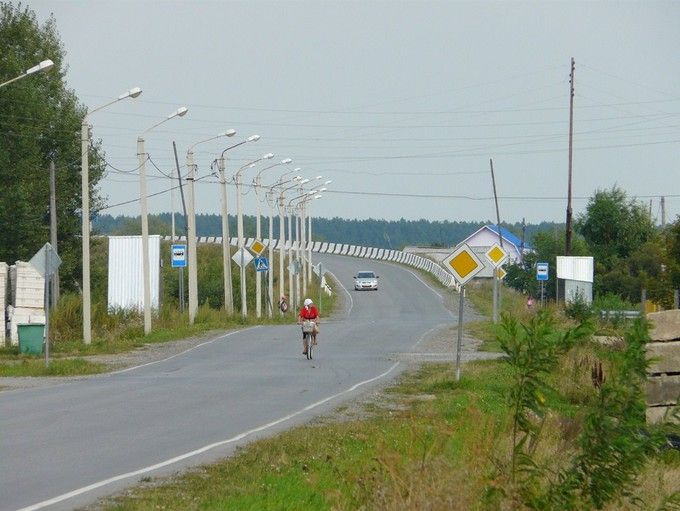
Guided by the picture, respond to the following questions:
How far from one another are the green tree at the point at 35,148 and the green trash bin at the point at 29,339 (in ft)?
79.6

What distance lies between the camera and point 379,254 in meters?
156

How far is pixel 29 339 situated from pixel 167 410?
60.5 feet

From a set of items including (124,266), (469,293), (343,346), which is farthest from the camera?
(469,293)

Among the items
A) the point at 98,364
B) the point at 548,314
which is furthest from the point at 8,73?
the point at 548,314

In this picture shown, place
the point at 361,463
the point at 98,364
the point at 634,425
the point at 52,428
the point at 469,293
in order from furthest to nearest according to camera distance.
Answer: the point at 469,293, the point at 98,364, the point at 52,428, the point at 361,463, the point at 634,425

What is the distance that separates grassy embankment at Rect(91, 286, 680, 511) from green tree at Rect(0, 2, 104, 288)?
148 ft

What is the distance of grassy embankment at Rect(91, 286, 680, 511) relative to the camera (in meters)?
9.33

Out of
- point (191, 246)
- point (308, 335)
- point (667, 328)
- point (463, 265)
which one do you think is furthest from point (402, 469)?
point (191, 246)

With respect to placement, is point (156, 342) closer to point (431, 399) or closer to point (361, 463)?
point (431, 399)

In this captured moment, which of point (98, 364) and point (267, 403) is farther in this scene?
point (98, 364)

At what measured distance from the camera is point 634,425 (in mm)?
9586

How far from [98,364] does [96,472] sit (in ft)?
68.0

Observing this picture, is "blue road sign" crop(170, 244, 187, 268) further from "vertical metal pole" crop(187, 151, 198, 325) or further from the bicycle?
the bicycle

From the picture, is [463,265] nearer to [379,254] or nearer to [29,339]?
[29,339]
